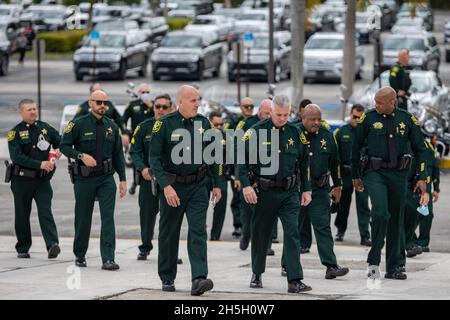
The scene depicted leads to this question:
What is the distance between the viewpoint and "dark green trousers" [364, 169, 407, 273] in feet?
46.7

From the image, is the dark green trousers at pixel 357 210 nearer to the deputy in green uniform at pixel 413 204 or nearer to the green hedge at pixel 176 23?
the deputy in green uniform at pixel 413 204

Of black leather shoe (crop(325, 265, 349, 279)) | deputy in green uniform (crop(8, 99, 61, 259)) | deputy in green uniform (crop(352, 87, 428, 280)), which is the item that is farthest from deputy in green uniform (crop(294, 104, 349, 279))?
deputy in green uniform (crop(8, 99, 61, 259))

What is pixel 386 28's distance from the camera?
73.3 metres

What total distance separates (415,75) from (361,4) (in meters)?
3.68

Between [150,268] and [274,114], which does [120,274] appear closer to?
[150,268]

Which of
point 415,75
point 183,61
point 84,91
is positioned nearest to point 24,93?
point 84,91

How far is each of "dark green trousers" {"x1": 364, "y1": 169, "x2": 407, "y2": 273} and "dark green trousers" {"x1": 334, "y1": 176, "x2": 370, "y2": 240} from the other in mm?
3880

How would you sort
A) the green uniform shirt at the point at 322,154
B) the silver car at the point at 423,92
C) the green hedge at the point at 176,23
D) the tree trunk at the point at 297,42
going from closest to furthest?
the green uniform shirt at the point at 322,154, the silver car at the point at 423,92, the tree trunk at the point at 297,42, the green hedge at the point at 176,23

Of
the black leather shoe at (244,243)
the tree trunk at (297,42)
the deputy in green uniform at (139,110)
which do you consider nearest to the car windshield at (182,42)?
the tree trunk at (297,42)

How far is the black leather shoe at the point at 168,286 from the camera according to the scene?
13219 millimetres

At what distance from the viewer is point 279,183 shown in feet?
43.9

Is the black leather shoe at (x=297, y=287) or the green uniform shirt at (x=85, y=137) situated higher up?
the green uniform shirt at (x=85, y=137)

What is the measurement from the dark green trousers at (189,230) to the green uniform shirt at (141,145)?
1585 millimetres

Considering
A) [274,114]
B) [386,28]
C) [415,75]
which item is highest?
[274,114]
